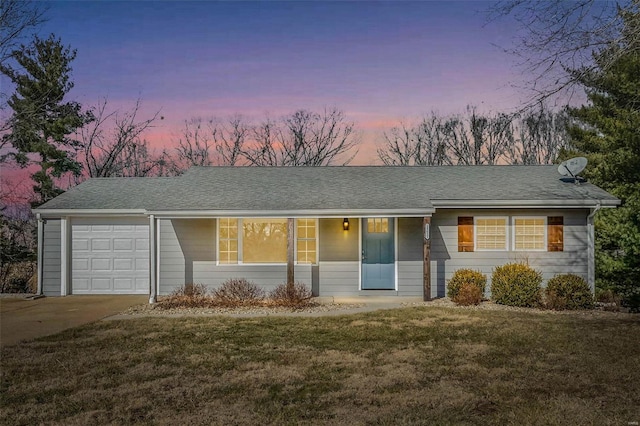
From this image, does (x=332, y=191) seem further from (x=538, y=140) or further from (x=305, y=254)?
(x=538, y=140)

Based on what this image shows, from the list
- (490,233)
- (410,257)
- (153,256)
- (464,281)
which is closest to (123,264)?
(153,256)

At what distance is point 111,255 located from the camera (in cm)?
1437

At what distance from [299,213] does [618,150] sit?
12681mm

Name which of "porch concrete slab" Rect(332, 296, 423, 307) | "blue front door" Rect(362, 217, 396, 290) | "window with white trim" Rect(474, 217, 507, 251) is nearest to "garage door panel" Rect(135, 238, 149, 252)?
"porch concrete slab" Rect(332, 296, 423, 307)

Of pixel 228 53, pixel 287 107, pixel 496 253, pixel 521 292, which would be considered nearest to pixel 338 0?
Result: pixel 228 53

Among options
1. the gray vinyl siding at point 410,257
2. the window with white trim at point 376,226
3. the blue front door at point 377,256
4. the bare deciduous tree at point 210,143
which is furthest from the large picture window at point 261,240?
the bare deciduous tree at point 210,143

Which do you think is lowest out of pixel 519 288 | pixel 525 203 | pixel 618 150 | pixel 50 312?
pixel 50 312

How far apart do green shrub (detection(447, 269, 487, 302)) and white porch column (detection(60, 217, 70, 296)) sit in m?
10.5

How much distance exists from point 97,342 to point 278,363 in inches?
133

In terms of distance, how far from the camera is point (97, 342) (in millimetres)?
8305

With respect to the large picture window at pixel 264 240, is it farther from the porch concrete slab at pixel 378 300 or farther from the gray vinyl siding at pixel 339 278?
the porch concrete slab at pixel 378 300

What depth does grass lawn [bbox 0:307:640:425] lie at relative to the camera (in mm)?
5062

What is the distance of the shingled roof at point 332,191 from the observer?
41.9 feet

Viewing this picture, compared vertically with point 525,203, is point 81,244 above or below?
below
